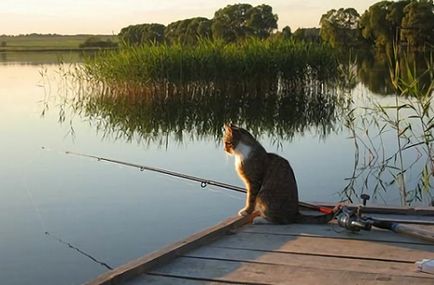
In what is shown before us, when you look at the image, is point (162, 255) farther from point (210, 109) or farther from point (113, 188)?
point (210, 109)

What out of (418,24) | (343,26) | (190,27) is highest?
(418,24)

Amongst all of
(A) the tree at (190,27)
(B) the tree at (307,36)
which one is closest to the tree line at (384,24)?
(A) the tree at (190,27)

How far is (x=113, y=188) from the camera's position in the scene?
794 cm

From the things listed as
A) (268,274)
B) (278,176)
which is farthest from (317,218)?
(268,274)

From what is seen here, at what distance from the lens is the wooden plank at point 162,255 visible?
11.1 ft

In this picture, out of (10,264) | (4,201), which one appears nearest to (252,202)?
(10,264)

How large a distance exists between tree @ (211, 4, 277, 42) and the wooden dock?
3278 cm

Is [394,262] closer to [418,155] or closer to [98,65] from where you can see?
[418,155]

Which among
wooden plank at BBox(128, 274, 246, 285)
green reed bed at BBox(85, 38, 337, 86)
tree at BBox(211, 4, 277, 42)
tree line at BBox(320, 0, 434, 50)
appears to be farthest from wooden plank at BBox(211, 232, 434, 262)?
tree line at BBox(320, 0, 434, 50)

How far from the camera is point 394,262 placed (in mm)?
3684

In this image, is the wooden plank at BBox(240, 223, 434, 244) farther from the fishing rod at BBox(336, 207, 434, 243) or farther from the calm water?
the calm water

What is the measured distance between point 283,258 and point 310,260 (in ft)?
0.49

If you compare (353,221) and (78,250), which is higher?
(353,221)

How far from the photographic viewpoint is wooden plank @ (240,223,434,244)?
416 cm
